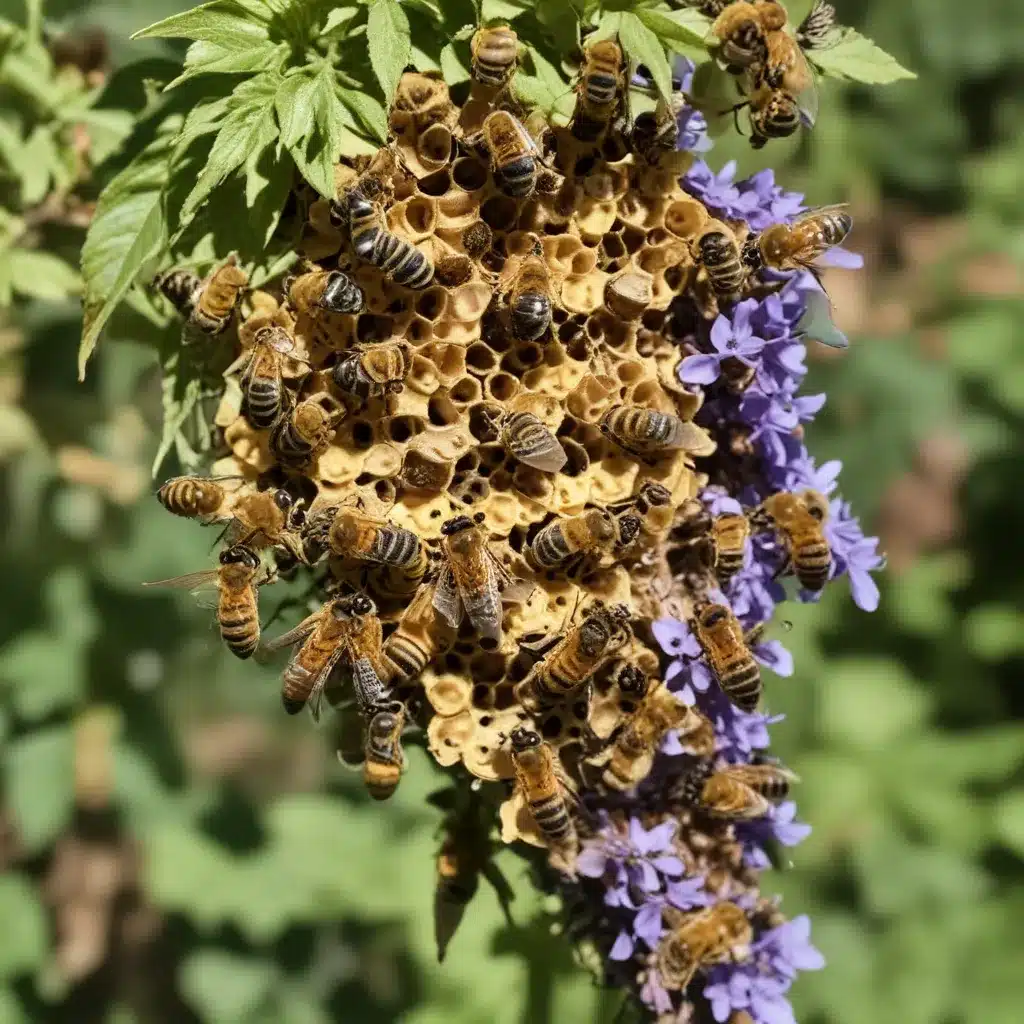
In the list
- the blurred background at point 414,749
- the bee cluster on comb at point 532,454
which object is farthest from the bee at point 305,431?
the blurred background at point 414,749


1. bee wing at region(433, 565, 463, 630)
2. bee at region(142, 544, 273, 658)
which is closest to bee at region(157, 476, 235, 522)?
bee at region(142, 544, 273, 658)

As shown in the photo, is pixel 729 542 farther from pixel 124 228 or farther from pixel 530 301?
pixel 124 228

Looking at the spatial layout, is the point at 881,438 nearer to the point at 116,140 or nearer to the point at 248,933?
the point at 248,933

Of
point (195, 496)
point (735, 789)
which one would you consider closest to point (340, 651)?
point (195, 496)

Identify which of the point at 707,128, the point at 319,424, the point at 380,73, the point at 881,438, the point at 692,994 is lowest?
the point at 881,438

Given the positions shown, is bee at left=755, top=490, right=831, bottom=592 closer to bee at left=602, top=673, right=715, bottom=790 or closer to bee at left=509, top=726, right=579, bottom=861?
bee at left=602, top=673, right=715, bottom=790

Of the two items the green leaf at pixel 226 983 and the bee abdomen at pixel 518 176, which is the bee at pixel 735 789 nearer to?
the bee abdomen at pixel 518 176

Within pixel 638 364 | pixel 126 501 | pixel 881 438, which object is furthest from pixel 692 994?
pixel 881 438
